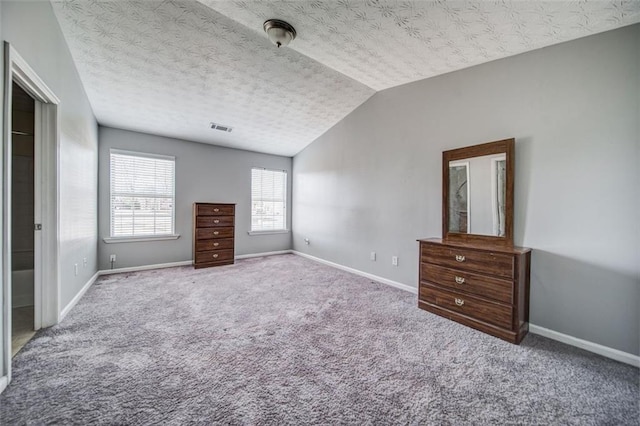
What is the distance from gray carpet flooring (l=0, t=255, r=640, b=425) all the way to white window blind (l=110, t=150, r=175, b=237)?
5.59 feet

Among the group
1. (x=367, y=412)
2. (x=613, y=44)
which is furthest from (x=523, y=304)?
(x=613, y=44)

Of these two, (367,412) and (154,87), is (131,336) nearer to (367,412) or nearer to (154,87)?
(367,412)

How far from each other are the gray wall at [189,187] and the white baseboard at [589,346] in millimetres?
4657

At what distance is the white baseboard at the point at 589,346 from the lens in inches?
73.4

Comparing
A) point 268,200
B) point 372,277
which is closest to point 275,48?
point 372,277

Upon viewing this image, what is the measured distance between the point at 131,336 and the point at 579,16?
170 inches

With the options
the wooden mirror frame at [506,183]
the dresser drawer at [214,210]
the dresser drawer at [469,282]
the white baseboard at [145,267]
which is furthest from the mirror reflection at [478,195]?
the white baseboard at [145,267]

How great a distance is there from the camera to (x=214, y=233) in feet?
15.2

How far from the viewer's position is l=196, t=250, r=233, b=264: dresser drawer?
447 centimetres

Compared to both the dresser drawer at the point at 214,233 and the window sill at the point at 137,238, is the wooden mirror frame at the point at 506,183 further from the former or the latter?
the window sill at the point at 137,238

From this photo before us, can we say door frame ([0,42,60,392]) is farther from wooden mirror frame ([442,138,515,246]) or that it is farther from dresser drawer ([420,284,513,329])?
wooden mirror frame ([442,138,515,246])

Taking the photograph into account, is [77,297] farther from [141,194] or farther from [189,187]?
[189,187]

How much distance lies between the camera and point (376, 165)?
3.85 m

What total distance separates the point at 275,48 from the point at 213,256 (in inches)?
137
